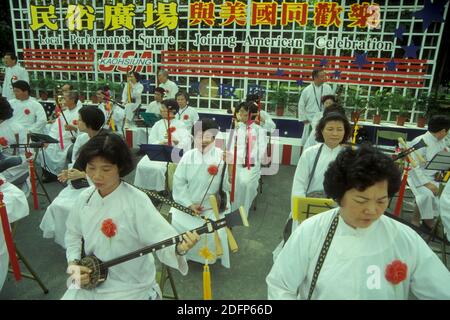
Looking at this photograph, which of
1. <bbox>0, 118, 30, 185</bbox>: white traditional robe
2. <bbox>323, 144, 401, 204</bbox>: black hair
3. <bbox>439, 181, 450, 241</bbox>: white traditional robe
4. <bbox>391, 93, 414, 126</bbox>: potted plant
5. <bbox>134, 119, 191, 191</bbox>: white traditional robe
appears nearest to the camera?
<bbox>323, 144, 401, 204</bbox>: black hair

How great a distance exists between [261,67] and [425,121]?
13.9 ft

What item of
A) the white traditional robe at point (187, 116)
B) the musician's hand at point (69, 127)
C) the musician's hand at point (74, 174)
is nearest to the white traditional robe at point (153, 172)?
the white traditional robe at point (187, 116)

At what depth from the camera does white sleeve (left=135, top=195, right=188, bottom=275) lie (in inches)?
93.2

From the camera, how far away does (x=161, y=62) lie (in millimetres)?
9734

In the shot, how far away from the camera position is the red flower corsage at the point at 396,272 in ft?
5.82

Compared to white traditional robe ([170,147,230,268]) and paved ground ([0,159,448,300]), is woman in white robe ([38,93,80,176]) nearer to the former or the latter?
paved ground ([0,159,448,300])

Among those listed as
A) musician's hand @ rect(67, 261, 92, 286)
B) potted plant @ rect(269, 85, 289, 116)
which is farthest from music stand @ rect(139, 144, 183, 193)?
potted plant @ rect(269, 85, 289, 116)

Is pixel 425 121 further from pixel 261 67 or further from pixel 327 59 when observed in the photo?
pixel 261 67

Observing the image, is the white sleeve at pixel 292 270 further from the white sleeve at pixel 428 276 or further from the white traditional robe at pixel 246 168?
the white traditional robe at pixel 246 168

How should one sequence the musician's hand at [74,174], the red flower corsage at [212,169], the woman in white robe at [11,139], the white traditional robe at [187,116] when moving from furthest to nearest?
the white traditional robe at [187,116] → the woman in white robe at [11,139] → the red flower corsage at [212,169] → the musician's hand at [74,174]

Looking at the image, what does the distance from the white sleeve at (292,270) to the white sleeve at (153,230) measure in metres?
0.76

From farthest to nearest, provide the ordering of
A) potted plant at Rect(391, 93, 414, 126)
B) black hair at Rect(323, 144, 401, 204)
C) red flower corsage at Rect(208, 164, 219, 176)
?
potted plant at Rect(391, 93, 414, 126), red flower corsage at Rect(208, 164, 219, 176), black hair at Rect(323, 144, 401, 204)

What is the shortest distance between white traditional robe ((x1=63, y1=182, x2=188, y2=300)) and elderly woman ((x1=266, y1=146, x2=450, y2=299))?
0.93 meters

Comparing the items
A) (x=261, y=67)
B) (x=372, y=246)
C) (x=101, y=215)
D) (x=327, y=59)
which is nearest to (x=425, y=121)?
(x=327, y=59)
